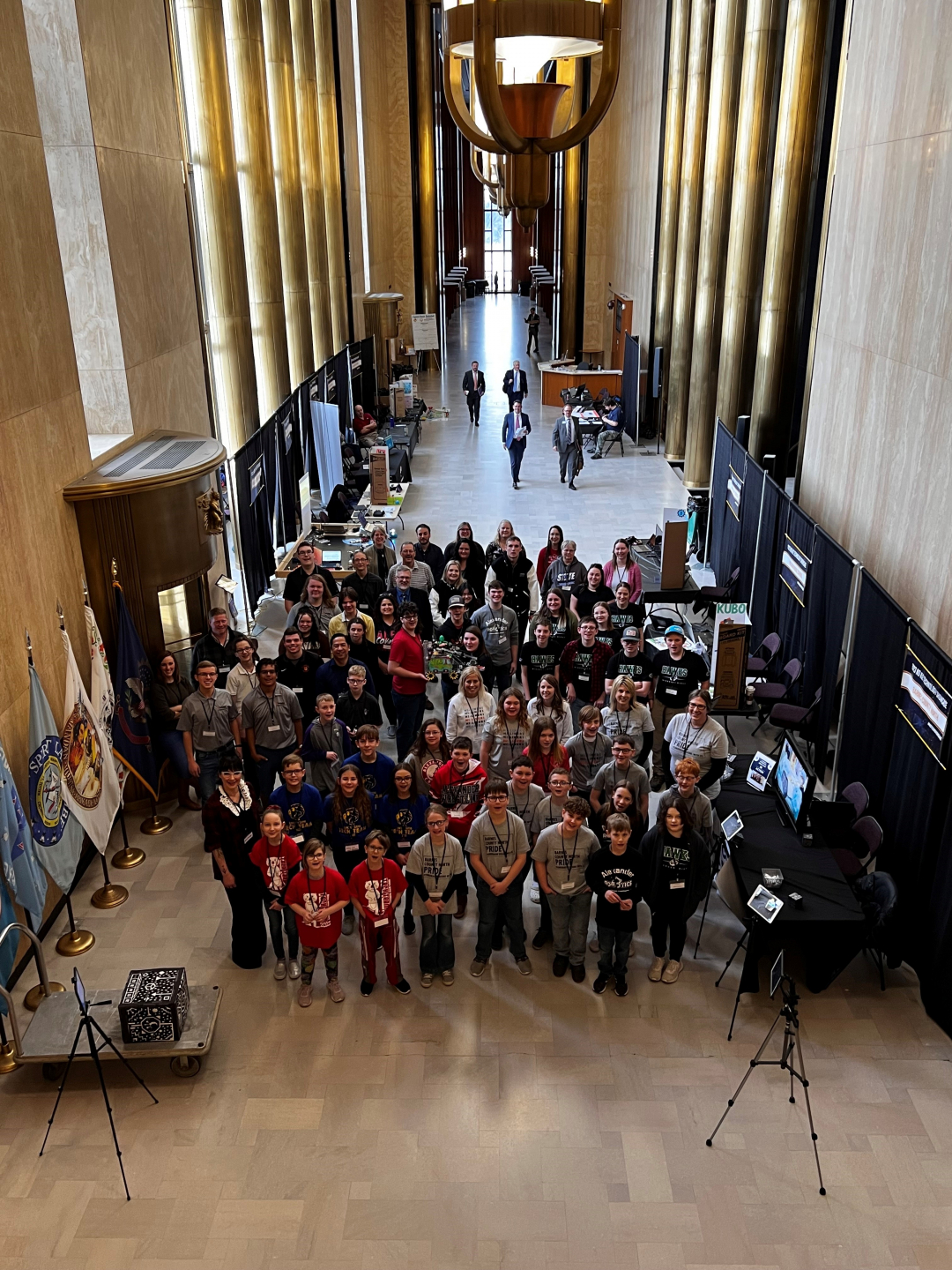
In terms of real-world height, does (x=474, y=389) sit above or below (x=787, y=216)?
below

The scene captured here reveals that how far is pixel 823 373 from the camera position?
1180cm

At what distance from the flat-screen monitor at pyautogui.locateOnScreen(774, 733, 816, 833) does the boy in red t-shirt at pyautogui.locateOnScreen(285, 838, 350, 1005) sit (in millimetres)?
3539

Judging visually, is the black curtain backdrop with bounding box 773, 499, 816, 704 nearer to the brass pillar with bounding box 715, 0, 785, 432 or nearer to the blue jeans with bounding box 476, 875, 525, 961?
the blue jeans with bounding box 476, 875, 525, 961

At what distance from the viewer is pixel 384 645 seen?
33.8 feet

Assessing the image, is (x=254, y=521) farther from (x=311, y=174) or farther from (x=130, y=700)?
(x=311, y=174)

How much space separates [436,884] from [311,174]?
1894 cm

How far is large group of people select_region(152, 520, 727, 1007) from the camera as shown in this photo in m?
6.91

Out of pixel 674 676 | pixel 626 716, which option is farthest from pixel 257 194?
pixel 626 716

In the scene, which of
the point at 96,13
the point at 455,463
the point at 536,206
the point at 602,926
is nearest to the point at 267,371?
the point at 455,463

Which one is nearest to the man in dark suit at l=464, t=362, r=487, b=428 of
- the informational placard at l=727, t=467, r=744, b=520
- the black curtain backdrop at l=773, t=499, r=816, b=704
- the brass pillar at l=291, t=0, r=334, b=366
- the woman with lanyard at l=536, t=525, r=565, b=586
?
the brass pillar at l=291, t=0, r=334, b=366

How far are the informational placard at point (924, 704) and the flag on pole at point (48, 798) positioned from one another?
6.45 metres

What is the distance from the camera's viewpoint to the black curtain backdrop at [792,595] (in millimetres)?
10453

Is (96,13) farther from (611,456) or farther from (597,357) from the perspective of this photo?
(597,357)

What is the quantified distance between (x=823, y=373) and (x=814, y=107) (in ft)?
15.9
